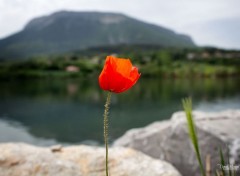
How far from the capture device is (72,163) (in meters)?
4.02

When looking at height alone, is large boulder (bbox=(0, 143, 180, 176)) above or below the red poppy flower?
below

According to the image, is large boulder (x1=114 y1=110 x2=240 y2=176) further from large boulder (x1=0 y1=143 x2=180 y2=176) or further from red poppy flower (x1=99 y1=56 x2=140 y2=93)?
red poppy flower (x1=99 y1=56 x2=140 y2=93)

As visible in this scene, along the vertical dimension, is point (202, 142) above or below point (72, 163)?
below

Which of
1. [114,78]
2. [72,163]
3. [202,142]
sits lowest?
[202,142]

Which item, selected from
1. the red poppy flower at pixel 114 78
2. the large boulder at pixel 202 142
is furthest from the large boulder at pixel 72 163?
the red poppy flower at pixel 114 78

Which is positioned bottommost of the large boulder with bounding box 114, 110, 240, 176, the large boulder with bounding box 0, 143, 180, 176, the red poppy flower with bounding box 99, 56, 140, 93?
the large boulder with bounding box 114, 110, 240, 176

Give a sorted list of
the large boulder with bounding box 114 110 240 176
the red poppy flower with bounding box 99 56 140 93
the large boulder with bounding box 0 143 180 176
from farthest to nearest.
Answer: the large boulder with bounding box 114 110 240 176
the large boulder with bounding box 0 143 180 176
the red poppy flower with bounding box 99 56 140 93

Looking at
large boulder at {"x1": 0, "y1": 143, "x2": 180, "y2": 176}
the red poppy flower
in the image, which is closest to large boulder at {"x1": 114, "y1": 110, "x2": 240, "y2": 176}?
large boulder at {"x1": 0, "y1": 143, "x2": 180, "y2": 176}

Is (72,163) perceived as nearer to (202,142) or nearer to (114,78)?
(114,78)

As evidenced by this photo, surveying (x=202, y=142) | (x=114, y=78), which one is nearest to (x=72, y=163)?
(x=114, y=78)

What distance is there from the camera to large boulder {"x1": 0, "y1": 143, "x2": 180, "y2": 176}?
380 cm

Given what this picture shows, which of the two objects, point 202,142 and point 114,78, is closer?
point 114,78

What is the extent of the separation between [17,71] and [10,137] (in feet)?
278

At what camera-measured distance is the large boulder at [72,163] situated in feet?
12.5
